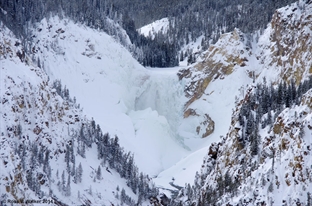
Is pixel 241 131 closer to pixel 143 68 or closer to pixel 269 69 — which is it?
pixel 269 69

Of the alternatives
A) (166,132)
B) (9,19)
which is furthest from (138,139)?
(9,19)

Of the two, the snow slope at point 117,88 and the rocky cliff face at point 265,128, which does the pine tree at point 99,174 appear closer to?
Result: the rocky cliff face at point 265,128

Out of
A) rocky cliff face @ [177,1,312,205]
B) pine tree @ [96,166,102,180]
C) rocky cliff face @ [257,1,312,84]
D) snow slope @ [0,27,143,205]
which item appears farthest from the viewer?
rocky cliff face @ [257,1,312,84]

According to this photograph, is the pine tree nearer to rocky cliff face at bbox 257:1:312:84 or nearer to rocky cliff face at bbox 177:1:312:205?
rocky cliff face at bbox 177:1:312:205

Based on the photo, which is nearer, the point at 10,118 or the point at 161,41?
the point at 10,118

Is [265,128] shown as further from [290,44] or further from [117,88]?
[117,88]

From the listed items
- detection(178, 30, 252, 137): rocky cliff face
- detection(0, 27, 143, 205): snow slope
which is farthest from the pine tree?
detection(178, 30, 252, 137): rocky cliff face

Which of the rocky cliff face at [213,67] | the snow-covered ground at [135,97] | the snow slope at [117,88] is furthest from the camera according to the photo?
the rocky cliff face at [213,67]

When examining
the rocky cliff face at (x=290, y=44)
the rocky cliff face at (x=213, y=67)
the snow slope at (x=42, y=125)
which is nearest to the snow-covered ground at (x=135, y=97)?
the rocky cliff face at (x=213, y=67)

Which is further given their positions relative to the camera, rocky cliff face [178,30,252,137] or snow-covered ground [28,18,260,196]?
rocky cliff face [178,30,252,137]

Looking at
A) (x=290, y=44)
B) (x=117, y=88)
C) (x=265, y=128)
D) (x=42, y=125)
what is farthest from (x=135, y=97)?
(x=265, y=128)

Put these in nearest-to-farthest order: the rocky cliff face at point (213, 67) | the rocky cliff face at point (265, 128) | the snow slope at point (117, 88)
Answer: the rocky cliff face at point (265, 128)
the snow slope at point (117, 88)
the rocky cliff face at point (213, 67)
